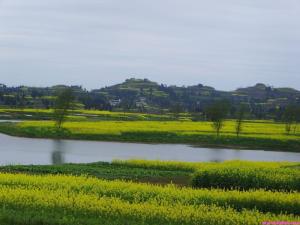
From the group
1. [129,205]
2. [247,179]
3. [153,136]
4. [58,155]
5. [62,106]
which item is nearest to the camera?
[129,205]

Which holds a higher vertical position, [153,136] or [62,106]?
[62,106]

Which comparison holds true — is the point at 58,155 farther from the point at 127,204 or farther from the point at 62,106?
the point at 127,204

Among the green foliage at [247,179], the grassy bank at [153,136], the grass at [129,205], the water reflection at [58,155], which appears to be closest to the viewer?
the grass at [129,205]

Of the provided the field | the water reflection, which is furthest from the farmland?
the field

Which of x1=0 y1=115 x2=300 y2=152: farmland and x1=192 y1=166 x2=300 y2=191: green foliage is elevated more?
x1=192 y1=166 x2=300 y2=191: green foliage

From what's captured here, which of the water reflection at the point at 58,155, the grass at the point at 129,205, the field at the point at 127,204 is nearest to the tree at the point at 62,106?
the water reflection at the point at 58,155

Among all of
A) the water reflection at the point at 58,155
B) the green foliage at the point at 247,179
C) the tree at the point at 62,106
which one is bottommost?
the water reflection at the point at 58,155

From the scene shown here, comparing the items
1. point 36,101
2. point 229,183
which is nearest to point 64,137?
point 229,183

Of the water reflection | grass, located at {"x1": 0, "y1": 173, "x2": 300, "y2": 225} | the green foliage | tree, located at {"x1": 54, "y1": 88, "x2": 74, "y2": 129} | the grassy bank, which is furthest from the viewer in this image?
tree, located at {"x1": 54, "y1": 88, "x2": 74, "y2": 129}

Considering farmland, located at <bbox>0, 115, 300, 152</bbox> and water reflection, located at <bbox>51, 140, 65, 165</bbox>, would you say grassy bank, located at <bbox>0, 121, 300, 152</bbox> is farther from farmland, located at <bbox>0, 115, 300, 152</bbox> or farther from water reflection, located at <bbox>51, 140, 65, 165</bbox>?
water reflection, located at <bbox>51, 140, 65, 165</bbox>

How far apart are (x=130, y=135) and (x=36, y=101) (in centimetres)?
8127

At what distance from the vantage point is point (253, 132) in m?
75.6

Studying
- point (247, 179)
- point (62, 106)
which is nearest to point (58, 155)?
point (247, 179)

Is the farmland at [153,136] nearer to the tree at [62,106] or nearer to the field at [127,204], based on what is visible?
the tree at [62,106]
